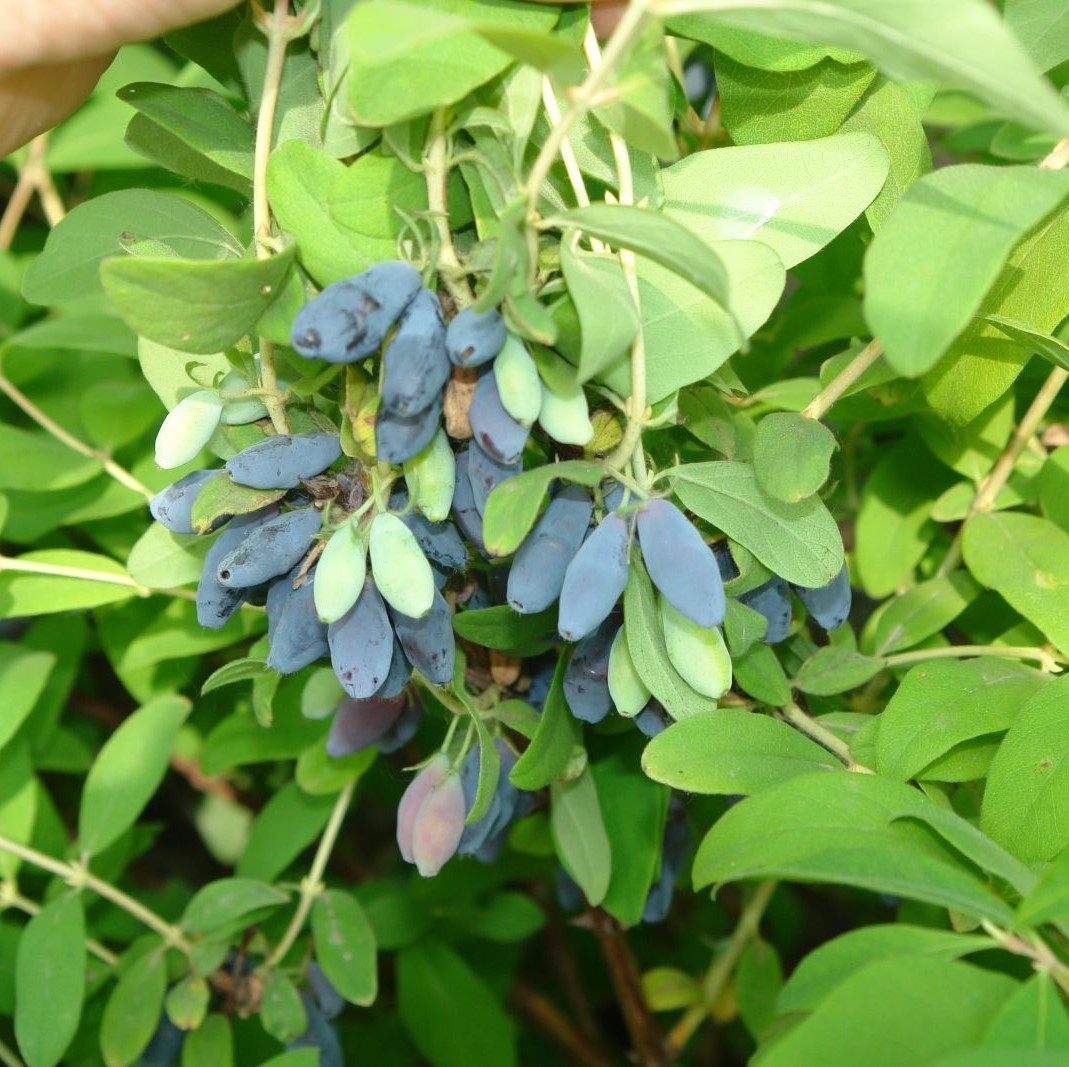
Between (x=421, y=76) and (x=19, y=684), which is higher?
(x=421, y=76)

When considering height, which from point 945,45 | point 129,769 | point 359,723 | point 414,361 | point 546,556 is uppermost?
point 945,45

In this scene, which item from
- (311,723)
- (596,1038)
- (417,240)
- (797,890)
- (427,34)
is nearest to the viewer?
(427,34)

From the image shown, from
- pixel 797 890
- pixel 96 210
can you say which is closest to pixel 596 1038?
pixel 797 890

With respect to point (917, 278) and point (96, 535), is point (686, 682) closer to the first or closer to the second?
point (917, 278)

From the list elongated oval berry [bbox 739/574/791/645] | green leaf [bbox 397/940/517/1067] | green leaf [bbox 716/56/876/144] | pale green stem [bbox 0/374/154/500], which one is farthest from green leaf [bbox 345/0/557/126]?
green leaf [bbox 397/940/517/1067]

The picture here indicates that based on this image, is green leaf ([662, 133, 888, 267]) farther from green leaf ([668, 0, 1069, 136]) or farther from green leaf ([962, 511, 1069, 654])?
green leaf ([962, 511, 1069, 654])

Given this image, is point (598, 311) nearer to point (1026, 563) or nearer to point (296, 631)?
point (296, 631)

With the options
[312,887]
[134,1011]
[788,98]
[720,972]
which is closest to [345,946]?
[312,887]
